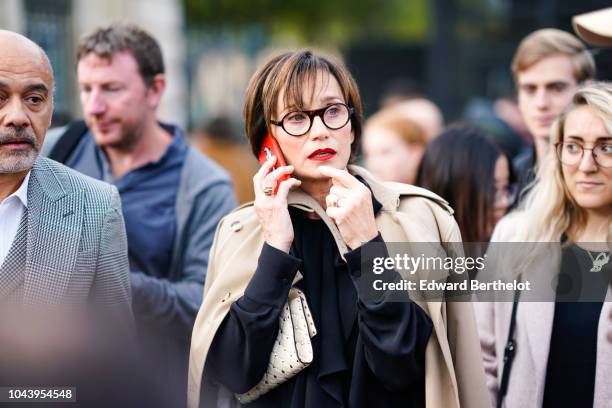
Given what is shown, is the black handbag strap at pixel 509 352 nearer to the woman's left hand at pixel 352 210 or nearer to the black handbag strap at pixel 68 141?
the woman's left hand at pixel 352 210

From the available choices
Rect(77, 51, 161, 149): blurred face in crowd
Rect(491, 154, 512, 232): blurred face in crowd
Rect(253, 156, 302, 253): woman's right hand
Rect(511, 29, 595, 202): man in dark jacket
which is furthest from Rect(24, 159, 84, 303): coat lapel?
Rect(511, 29, 595, 202): man in dark jacket

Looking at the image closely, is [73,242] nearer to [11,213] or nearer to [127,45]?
[11,213]

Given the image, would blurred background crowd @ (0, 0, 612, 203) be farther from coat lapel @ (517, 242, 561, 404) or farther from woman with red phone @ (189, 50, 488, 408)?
coat lapel @ (517, 242, 561, 404)

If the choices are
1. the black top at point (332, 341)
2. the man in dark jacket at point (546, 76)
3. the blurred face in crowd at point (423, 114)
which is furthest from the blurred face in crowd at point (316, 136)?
the blurred face in crowd at point (423, 114)

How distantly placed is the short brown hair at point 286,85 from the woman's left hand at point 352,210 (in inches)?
13.9

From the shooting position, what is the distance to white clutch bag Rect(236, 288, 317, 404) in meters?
3.10

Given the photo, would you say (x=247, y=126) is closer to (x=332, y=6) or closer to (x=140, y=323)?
(x=140, y=323)

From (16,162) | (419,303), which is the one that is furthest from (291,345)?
(16,162)

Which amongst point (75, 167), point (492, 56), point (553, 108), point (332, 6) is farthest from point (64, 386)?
point (332, 6)

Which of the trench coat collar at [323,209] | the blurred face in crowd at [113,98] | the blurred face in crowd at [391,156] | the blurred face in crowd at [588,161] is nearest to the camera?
the trench coat collar at [323,209]

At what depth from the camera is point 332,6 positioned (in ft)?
108

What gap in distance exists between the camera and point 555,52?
5.23 metres

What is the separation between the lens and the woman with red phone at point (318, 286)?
307 centimetres

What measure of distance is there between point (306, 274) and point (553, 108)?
2476 millimetres
